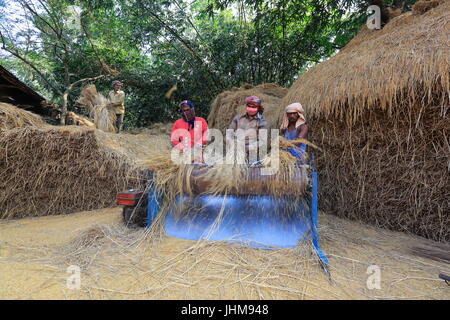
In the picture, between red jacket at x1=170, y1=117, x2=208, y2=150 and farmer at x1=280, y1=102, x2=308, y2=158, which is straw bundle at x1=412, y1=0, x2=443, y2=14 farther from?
red jacket at x1=170, y1=117, x2=208, y2=150

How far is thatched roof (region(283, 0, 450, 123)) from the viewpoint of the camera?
293 centimetres

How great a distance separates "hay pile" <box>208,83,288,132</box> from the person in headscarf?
1935 millimetres

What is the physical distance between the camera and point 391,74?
3188 millimetres

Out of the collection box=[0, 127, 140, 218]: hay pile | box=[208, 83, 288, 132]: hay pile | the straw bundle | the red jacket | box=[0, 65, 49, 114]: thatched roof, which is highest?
the straw bundle

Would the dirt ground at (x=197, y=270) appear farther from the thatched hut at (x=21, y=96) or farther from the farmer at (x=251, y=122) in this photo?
the thatched hut at (x=21, y=96)

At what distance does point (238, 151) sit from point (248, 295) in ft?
4.18

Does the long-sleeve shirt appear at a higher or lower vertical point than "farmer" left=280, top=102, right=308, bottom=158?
higher

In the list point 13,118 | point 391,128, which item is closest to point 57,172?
point 13,118

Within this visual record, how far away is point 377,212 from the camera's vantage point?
3506mm

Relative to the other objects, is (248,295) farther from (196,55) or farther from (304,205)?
Result: (196,55)

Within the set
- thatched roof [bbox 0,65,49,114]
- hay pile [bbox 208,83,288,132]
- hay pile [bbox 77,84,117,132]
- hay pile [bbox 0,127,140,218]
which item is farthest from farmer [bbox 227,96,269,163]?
thatched roof [bbox 0,65,49,114]

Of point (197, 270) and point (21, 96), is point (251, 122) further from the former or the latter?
point (21, 96)
